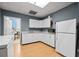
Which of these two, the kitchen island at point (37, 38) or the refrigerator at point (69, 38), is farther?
the kitchen island at point (37, 38)

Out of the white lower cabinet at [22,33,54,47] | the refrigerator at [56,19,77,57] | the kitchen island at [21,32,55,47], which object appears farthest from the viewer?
the white lower cabinet at [22,33,54,47]

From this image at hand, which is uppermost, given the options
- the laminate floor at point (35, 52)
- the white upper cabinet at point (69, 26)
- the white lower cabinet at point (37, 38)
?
the white upper cabinet at point (69, 26)

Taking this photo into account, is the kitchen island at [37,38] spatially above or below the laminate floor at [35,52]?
above

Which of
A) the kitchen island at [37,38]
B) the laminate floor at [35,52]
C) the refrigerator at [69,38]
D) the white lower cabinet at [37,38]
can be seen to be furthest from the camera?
the white lower cabinet at [37,38]

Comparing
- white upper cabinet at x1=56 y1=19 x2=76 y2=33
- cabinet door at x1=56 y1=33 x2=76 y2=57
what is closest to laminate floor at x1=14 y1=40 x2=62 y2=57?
cabinet door at x1=56 y1=33 x2=76 y2=57

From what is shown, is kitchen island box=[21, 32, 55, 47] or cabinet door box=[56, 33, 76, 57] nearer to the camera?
cabinet door box=[56, 33, 76, 57]

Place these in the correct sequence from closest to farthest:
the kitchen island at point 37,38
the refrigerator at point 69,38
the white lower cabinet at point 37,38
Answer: the refrigerator at point 69,38, the kitchen island at point 37,38, the white lower cabinet at point 37,38

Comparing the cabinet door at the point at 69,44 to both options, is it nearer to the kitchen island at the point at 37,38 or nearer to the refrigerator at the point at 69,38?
A: the refrigerator at the point at 69,38

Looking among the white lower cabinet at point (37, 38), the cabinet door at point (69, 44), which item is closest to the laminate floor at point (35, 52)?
the cabinet door at point (69, 44)

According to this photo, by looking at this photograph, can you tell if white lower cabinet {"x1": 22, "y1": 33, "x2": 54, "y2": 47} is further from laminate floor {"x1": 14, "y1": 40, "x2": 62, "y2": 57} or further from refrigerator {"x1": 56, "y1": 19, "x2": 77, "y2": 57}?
refrigerator {"x1": 56, "y1": 19, "x2": 77, "y2": 57}

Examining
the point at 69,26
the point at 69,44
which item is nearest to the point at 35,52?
the point at 69,44

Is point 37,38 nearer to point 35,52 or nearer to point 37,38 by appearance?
point 37,38

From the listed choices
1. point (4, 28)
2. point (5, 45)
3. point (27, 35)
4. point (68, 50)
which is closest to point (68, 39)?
point (68, 50)

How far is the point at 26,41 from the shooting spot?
11.6 ft
